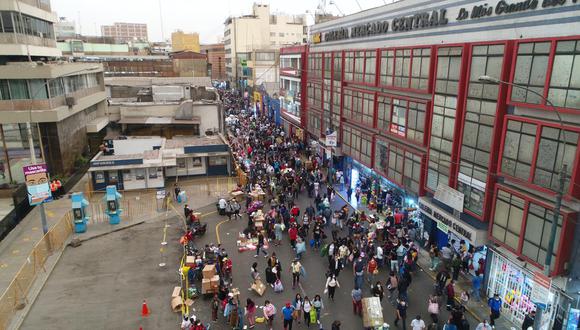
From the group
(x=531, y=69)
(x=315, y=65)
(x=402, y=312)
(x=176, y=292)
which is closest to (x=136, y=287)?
(x=176, y=292)

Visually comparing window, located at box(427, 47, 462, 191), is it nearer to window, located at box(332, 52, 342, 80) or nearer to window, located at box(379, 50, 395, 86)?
window, located at box(379, 50, 395, 86)

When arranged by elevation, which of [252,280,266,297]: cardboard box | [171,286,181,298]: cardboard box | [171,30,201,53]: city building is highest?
[171,30,201,53]: city building

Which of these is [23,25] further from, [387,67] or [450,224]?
[450,224]

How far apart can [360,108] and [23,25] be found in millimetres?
27380

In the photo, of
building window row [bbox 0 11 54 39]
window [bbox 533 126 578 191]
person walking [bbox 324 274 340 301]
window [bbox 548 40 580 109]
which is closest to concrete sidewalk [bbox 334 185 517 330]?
person walking [bbox 324 274 340 301]

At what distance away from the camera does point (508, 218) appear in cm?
1608

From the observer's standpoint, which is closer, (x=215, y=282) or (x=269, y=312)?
(x=269, y=312)

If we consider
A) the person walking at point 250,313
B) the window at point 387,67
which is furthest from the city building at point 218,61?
the person walking at point 250,313

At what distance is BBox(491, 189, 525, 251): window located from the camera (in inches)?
612

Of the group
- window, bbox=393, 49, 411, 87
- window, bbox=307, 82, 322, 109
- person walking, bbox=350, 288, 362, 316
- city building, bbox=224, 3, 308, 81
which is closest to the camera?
person walking, bbox=350, 288, 362, 316

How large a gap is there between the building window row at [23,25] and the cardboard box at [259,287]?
1103 inches

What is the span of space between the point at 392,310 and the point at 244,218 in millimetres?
12741

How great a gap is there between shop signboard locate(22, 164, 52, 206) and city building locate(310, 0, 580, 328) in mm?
19582

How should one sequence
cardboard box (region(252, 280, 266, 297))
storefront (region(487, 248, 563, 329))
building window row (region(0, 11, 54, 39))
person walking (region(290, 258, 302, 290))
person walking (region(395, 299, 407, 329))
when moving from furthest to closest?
1. building window row (region(0, 11, 54, 39))
2. person walking (region(290, 258, 302, 290))
3. cardboard box (region(252, 280, 266, 297))
4. person walking (region(395, 299, 407, 329))
5. storefront (region(487, 248, 563, 329))
